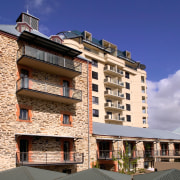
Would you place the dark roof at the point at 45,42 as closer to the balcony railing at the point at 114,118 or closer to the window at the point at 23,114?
the window at the point at 23,114

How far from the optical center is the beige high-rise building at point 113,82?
→ 148 feet

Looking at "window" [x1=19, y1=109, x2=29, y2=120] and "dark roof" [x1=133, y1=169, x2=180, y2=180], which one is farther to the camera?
"window" [x1=19, y1=109, x2=29, y2=120]

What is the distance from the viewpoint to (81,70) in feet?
80.7

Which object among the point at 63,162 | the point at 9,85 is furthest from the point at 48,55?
the point at 63,162

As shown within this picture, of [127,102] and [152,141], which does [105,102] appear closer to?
[127,102]

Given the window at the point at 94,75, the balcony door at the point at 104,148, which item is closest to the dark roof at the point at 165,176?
the balcony door at the point at 104,148

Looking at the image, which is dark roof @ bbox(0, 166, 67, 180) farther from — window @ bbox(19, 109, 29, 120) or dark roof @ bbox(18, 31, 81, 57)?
dark roof @ bbox(18, 31, 81, 57)

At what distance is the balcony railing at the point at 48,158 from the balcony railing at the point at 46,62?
271 inches

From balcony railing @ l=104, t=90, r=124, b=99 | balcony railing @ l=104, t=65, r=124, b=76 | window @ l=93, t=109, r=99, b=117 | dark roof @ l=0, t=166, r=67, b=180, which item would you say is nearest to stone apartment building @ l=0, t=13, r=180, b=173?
dark roof @ l=0, t=166, r=67, b=180

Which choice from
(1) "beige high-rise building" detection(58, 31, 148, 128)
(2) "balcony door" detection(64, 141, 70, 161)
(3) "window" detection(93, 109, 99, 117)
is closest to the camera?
(2) "balcony door" detection(64, 141, 70, 161)

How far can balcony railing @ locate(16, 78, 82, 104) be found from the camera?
63.6ft

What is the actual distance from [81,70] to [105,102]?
75.8ft

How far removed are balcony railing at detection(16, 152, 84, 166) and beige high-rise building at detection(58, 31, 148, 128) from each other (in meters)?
21.9

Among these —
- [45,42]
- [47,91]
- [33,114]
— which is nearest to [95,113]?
[47,91]
